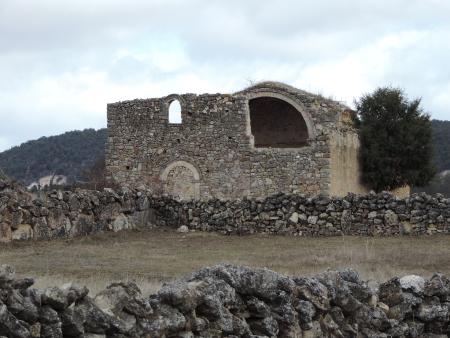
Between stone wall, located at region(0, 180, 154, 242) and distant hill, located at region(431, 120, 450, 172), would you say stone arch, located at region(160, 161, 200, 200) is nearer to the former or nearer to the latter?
stone wall, located at region(0, 180, 154, 242)

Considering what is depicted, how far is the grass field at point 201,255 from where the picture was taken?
11.2 metres

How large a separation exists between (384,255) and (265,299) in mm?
6725

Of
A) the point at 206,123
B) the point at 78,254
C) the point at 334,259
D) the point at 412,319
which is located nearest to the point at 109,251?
the point at 78,254

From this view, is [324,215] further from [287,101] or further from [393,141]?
[393,141]

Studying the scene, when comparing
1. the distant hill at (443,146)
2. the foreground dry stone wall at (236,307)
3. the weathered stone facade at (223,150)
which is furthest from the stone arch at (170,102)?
the distant hill at (443,146)

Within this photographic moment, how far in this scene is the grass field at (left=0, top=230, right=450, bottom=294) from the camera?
11172 mm

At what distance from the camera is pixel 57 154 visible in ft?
213

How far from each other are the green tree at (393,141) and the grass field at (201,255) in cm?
1213

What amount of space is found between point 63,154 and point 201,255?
173 ft

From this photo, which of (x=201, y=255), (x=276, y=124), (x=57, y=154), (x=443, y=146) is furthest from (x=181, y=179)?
(x=57, y=154)

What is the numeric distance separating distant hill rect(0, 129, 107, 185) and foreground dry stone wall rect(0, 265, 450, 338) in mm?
48730

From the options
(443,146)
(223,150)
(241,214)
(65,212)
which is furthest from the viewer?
(443,146)

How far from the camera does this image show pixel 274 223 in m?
19.0

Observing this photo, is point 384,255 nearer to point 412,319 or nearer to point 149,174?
point 412,319
